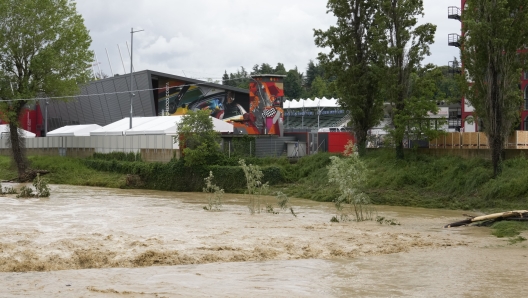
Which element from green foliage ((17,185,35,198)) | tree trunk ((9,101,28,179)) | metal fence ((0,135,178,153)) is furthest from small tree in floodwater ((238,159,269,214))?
tree trunk ((9,101,28,179))

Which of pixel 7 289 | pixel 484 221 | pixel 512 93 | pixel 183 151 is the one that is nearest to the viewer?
pixel 7 289

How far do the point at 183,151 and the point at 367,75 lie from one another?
1304 centimetres

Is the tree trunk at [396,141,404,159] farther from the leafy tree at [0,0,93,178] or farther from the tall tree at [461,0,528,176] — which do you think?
the leafy tree at [0,0,93,178]

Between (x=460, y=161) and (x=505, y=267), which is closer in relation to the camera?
(x=505, y=267)

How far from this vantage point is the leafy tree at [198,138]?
47344 millimetres

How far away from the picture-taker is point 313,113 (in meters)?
110

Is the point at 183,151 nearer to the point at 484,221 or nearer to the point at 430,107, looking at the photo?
the point at 430,107

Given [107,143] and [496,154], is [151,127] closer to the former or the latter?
[107,143]

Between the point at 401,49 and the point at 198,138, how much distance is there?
14.6m

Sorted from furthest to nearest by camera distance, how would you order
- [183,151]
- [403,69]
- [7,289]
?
[183,151] → [403,69] → [7,289]

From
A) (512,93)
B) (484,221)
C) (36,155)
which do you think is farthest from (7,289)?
(36,155)

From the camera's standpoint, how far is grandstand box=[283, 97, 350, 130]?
10288cm

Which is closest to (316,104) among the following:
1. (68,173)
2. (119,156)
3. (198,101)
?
(198,101)

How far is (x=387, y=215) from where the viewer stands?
3122 centimetres
